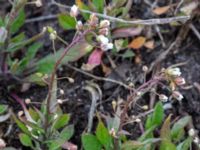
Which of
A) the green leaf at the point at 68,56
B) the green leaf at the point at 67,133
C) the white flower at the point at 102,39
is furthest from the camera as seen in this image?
the green leaf at the point at 68,56

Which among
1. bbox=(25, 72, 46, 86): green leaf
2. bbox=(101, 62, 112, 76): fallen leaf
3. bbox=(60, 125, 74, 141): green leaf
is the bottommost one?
bbox=(60, 125, 74, 141): green leaf

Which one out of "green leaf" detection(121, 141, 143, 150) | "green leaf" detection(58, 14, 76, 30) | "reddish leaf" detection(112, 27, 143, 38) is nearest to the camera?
"green leaf" detection(121, 141, 143, 150)

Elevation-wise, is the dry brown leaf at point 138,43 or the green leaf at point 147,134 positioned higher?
the dry brown leaf at point 138,43

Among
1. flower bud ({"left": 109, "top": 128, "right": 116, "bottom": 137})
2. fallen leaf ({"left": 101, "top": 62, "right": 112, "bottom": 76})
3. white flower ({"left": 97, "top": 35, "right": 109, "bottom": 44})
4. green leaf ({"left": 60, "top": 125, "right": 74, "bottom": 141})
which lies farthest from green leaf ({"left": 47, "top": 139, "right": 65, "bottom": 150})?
fallen leaf ({"left": 101, "top": 62, "right": 112, "bottom": 76})

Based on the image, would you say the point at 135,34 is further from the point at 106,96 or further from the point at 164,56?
the point at 106,96

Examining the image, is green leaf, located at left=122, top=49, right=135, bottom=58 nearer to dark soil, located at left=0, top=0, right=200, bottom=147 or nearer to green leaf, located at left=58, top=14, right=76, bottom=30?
dark soil, located at left=0, top=0, right=200, bottom=147

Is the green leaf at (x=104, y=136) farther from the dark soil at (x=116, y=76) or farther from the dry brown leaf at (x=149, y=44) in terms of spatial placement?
the dry brown leaf at (x=149, y=44)

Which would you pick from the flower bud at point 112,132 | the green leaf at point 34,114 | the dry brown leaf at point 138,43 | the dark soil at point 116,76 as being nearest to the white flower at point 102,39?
the flower bud at point 112,132
